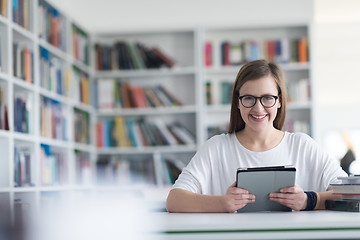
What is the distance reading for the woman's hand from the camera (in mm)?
1926

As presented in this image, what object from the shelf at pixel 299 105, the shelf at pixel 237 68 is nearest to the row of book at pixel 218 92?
the shelf at pixel 237 68

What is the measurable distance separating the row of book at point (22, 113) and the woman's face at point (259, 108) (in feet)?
7.19

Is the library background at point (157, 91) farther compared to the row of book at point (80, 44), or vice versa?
the library background at point (157, 91)

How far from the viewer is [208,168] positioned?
2.29 m

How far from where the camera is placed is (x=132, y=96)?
5.71 metres

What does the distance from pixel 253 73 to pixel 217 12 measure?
3678mm

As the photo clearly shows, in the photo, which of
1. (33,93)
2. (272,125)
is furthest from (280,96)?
(33,93)

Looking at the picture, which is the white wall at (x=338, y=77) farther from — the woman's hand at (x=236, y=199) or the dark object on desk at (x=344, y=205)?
the woman's hand at (x=236, y=199)

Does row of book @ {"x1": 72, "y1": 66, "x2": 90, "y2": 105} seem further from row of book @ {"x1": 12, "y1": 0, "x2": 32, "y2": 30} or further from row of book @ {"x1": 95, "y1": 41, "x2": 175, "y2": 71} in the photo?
row of book @ {"x1": 12, "y1": 0, "x2": 32, "y2": 30}

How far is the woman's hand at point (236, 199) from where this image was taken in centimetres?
193

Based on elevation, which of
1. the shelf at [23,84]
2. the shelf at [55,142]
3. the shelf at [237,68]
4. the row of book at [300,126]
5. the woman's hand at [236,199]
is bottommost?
the woman's hand at [236,199]

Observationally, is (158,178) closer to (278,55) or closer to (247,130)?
(278,55)

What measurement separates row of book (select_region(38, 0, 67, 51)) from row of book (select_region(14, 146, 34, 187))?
85 centimetres

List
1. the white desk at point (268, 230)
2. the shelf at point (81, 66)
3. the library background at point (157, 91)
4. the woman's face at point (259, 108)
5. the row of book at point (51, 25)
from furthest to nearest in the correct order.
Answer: the library background at point (157, 91), the shelf at point (81, 66), the row of book at point (51, 25), the woman's face at point (259, 108), the white desk at point (268, 230)
